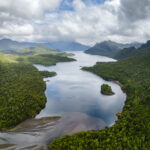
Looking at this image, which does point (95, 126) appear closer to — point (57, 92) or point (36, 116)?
point (36, 116)

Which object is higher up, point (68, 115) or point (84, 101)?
point (84, 101)

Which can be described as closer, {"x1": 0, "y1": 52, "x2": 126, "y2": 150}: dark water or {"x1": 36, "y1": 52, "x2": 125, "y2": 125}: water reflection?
{"x1": 0, "y1": 52, "x2": 126, "y2": 150}: dark water

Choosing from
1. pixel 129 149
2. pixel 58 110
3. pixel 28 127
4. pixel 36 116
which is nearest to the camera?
pixel 129 149

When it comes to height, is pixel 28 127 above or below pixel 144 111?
below

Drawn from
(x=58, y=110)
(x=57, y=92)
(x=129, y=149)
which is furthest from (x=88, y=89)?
(x=129, y=149)

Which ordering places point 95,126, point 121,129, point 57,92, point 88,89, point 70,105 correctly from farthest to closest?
point 88,89 < point 57,92 < point 70,105 < point 95,126 < point 121,129

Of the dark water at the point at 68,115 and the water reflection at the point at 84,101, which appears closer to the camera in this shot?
the dark water at the point at 68,115

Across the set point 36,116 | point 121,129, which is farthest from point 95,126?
point 36,116

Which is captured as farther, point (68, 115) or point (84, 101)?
point (84, 101)

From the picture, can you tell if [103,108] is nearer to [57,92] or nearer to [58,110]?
[58,110]

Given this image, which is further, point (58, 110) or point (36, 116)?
point (58, 110)
